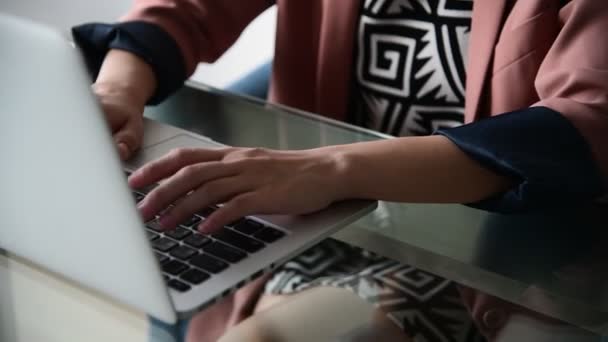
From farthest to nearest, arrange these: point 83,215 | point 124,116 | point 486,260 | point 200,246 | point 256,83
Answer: point 256,83 → point 124,116 → point 486,260 → point 200,246 → point 83,215

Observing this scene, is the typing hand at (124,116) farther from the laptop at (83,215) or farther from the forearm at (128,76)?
the laptop at (83,215)

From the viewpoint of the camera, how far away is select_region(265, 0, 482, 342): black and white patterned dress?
0.72m

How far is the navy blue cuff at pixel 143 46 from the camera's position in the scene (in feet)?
2.94

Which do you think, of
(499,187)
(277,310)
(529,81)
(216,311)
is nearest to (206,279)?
(216,311)

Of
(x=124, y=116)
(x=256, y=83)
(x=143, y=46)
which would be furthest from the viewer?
(x=256, y=83)

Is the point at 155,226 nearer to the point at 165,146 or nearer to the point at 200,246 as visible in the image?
the point at 200,246

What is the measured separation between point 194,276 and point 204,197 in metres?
0.09

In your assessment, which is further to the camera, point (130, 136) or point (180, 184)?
point (130, 136)

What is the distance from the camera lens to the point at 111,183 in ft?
1.43

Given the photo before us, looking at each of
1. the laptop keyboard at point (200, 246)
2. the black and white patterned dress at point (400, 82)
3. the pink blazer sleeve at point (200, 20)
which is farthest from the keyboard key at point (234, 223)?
the pink blazer sleeve at point (200, 20)

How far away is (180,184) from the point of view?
0.61m

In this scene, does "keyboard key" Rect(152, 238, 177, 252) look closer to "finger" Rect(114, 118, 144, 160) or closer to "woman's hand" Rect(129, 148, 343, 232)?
"woman's hand" Rect(129, 148, 343, 232)

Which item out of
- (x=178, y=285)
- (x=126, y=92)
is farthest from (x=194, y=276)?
(x=126, y=92)

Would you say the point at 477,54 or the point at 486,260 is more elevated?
the point at 477,54
